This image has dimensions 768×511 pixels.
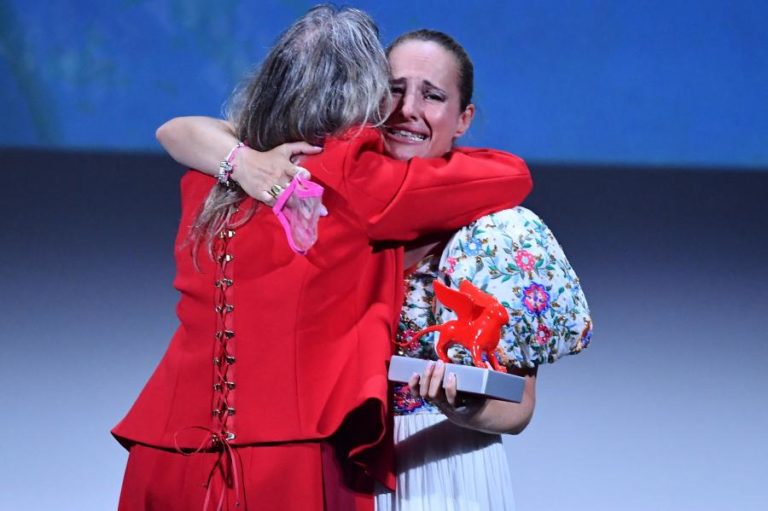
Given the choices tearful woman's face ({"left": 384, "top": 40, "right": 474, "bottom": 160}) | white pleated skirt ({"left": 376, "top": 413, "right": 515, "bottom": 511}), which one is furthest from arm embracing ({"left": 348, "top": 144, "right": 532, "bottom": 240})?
white pleated skirt ({"left": 376, "top": 413, "right": 515, "bottom": 511})

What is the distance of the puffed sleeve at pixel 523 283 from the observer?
5.12 ft

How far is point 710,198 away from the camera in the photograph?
3453 millimetres

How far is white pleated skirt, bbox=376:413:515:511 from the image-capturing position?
1675 millimetres

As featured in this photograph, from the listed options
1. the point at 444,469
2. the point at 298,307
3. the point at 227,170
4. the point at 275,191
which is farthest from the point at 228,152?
the point at 444,469

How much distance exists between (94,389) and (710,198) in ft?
6.14

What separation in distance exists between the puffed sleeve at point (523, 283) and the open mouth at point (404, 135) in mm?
231

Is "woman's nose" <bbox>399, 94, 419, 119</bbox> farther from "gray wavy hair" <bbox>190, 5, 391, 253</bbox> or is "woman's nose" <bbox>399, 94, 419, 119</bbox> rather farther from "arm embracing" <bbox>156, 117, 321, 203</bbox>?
"arm embracing" <bbox>156, 117, 321, 203</bbox>

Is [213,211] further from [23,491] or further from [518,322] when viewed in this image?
[23,491]

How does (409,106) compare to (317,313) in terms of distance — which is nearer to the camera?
(317,313)

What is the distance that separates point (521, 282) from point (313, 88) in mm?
384

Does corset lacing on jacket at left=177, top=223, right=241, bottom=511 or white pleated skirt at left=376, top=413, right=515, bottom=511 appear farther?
white pleated skirt at left=376, top=413, right=515, bottom=511

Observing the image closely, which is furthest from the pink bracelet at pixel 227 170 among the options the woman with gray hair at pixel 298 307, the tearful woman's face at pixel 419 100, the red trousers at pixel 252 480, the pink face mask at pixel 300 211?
the red trousers at pixel 252 480

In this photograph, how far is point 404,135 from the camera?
1791 mm

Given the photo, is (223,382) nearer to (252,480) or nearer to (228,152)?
(252,480)
